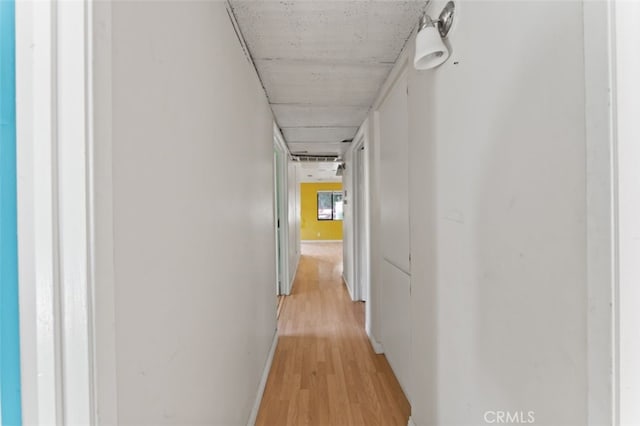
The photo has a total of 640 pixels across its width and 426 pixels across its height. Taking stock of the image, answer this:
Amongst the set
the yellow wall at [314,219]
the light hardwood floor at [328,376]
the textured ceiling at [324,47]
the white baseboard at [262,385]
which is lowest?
the light hardwood floor at [328,376]

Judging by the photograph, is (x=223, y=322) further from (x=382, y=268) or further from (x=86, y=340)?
(x=382, y=268)

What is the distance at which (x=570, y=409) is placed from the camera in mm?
616

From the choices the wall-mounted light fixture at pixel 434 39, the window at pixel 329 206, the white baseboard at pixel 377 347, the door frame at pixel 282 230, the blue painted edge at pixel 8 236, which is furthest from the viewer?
the window at pixel 329 206

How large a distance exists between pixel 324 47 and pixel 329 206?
8.79 m

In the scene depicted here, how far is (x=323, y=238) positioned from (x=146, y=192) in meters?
9.84

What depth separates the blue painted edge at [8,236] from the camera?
→ 0.44 meters

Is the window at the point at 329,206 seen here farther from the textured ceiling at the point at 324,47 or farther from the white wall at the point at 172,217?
the white wall at the point at 172,217

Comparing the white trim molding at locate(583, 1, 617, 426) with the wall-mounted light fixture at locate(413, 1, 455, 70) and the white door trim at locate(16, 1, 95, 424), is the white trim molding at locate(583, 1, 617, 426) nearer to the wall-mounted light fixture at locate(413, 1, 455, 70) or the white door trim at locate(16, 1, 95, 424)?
the wall-mounted light fixture at locate(413, 1, 455, 70)

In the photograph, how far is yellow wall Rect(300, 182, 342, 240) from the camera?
400 inches

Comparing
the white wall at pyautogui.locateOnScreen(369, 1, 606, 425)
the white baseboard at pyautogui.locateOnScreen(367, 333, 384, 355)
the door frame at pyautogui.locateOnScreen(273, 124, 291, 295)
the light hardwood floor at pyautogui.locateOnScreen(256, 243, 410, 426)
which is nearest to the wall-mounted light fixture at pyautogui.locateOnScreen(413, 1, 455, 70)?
the white wall at pyautogui.locateOnScreen(369, 1, 606, 425)

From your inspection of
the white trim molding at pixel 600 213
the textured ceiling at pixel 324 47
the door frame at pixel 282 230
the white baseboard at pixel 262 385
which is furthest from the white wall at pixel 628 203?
the door frame at pixel 282 230

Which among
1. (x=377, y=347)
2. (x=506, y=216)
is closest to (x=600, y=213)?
(x=506, y=216)

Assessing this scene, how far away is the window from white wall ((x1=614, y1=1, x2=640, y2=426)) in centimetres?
977

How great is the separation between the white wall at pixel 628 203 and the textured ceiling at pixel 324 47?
41.6 inches
